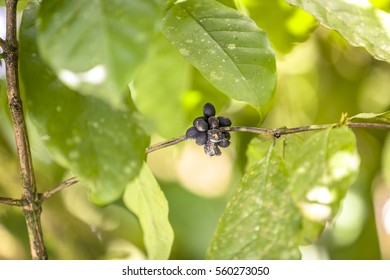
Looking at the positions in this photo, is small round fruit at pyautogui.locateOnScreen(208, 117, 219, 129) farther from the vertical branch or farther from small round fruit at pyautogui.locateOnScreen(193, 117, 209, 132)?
the vertical branch

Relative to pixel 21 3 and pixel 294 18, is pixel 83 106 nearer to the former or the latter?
pixel 21 3

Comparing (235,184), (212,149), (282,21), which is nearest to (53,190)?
(212,149)

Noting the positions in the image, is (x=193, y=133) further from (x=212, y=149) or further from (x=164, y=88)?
(x=164, y=88)

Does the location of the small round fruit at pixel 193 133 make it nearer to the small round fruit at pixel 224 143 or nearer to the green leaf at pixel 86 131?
the small round fruit at pixel 224 143

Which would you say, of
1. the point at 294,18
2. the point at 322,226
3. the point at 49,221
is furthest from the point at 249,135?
the point at 322,226

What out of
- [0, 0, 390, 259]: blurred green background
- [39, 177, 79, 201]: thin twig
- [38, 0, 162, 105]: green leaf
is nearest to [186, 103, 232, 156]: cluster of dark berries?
[39, 177, 79, 201]: thin twig

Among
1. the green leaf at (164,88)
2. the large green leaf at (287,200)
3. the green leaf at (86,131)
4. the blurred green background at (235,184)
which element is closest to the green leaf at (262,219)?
the large green leaf at (287,200)
